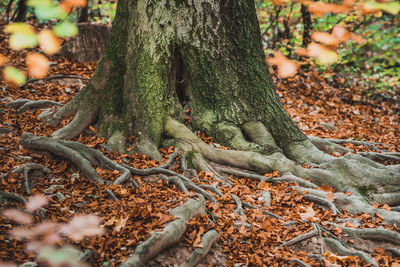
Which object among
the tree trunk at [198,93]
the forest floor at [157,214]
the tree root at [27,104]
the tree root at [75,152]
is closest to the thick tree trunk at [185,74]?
the tree trunk at [198,93]

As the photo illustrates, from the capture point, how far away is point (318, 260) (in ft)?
8.73

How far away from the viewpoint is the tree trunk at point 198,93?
3.96 m

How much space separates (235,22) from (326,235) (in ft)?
9.52

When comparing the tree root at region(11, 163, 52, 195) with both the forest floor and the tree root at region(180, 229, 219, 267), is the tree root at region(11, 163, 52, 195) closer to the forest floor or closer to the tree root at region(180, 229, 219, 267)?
the forest floor

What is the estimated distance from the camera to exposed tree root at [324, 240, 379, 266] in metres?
2.70

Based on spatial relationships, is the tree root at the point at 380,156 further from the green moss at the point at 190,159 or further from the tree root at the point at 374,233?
the green moss at the point at 190,159

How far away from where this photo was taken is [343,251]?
280cm

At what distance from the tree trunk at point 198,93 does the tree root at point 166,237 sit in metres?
1.32

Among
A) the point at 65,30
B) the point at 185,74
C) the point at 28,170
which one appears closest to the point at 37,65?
the point at 185,74

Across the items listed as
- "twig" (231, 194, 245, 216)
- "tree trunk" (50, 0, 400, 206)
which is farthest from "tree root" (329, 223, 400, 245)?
"twig" (231, 194, 245, 216)

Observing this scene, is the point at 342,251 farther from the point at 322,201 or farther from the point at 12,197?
the point at 12,197

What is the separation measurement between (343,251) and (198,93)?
2.62 m

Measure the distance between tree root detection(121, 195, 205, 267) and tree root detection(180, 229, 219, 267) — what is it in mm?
190

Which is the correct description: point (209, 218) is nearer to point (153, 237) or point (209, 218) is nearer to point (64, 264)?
point (153, 237)
